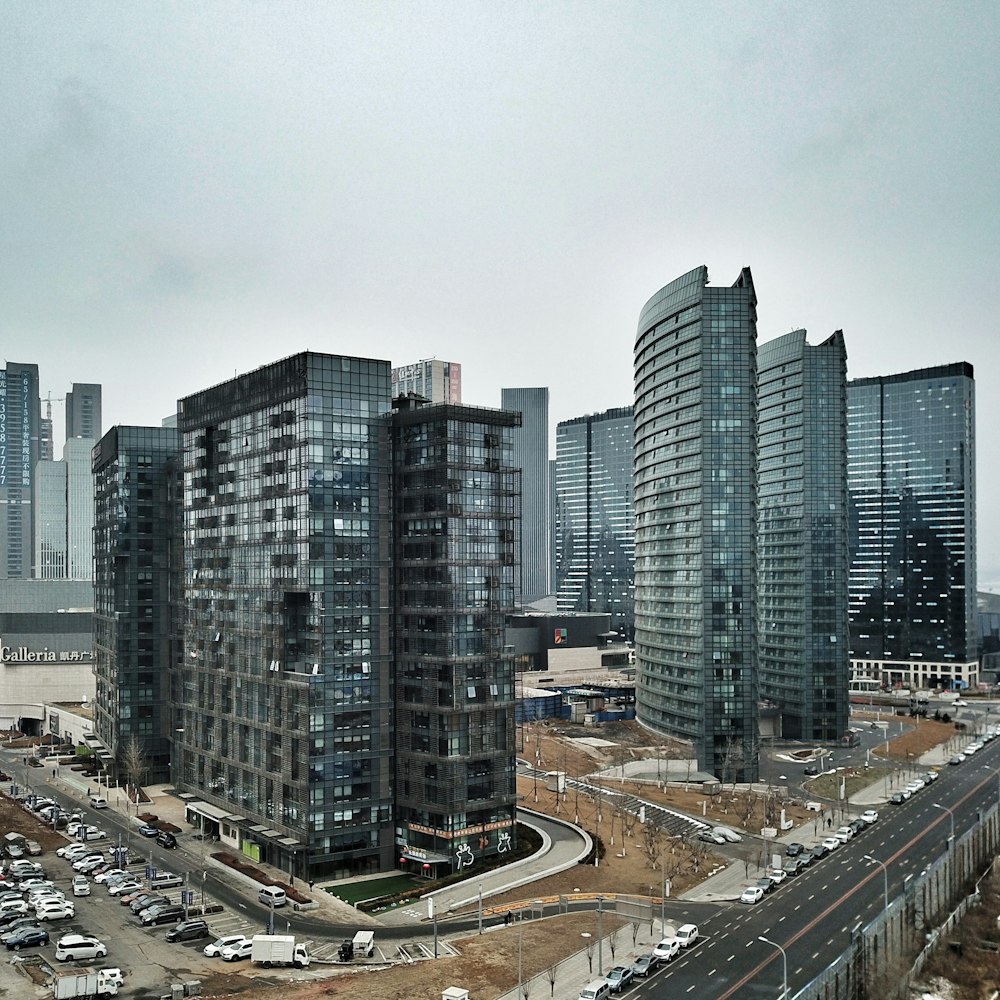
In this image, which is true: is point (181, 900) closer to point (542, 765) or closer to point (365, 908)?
point (365, 908)

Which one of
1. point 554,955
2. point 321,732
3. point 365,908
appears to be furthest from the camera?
point 321,732

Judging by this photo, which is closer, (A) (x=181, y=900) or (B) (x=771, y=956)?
(B) (x=771, y=956)

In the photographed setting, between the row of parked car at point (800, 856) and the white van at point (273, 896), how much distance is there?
4782 cm

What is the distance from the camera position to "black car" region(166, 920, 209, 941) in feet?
321

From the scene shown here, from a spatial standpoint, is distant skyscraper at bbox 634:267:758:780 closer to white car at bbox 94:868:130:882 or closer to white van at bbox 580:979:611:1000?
white car at bbox 94:868:130:882

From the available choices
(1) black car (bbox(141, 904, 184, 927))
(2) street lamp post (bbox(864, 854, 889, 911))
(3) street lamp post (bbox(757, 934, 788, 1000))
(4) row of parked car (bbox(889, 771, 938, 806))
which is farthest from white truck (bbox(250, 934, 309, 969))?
(4) row of parked car (bbox(889, 771, 938, 806))

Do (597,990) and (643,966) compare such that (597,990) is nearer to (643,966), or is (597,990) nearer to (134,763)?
(643,966)

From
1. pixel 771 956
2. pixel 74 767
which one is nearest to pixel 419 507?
pixel 771 956

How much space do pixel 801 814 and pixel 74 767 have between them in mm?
123421

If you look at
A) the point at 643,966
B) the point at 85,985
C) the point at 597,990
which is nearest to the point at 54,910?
the point at 85,985

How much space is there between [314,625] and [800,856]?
64210 mm

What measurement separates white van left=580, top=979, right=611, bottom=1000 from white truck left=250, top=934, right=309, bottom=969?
25677mm

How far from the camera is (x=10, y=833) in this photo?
135500 mm

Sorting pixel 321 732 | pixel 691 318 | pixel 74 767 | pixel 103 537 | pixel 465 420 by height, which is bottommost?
pixel 74 767
